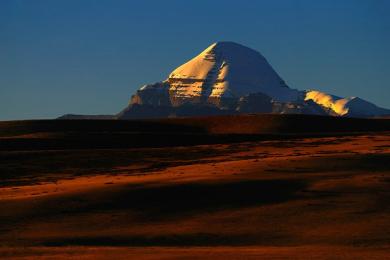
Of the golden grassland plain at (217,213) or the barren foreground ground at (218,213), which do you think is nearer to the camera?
the golden grassland plain at (217,213)

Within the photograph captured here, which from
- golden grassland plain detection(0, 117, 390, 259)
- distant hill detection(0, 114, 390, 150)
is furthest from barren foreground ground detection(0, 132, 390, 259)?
distant hill detection(0, 114, 390, 150)

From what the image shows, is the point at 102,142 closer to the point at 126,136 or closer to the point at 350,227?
the point at 126,136

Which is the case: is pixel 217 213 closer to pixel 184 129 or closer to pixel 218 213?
pixel 218 213

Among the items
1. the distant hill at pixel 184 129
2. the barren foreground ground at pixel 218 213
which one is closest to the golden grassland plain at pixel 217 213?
the barren foreground ground at pixel 218 213

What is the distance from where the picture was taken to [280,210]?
102ft

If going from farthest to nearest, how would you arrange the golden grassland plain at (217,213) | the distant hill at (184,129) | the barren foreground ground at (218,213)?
the distant hill at (184,129)
the barren foreground ground at (218,213)
the golden grassland plain at (217,213)

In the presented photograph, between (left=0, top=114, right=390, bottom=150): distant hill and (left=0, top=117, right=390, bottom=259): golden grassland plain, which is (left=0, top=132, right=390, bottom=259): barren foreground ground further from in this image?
(left=0, top=114, right=390, bottom=150): distant hill

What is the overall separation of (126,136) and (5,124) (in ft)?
83.8

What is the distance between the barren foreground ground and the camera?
24567mm

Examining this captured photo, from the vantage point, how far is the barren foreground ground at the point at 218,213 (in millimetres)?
24567

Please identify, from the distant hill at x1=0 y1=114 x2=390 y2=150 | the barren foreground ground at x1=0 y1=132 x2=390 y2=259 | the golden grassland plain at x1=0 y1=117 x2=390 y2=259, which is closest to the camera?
the golden grassland plain at x1=0 y1=117 x2=390 y2=259

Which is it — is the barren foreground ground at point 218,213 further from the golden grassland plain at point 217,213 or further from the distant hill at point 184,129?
the distant hill at point 184,129

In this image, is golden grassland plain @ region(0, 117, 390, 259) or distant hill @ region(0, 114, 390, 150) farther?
distant hill @ region(0, 114, 390, 150)

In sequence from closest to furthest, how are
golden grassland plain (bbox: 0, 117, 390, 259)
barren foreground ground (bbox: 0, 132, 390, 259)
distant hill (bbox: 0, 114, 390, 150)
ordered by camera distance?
golden grassland plain (bbox: 0, 117, 390, 259) → barren foreground ground (bbox: 0, 132, 390, 259) → distant hill (bbox: 0, 114, 390, 150)
